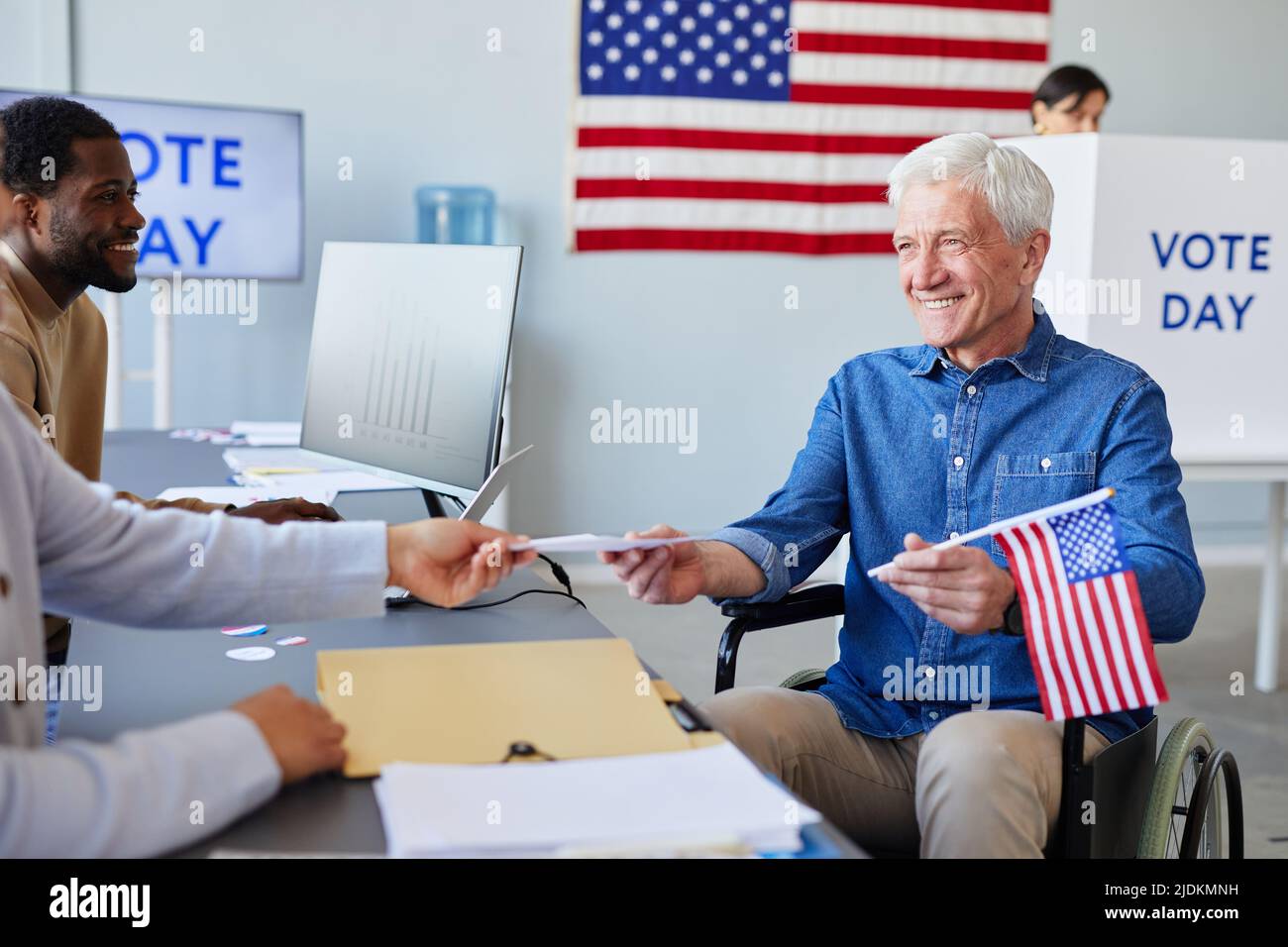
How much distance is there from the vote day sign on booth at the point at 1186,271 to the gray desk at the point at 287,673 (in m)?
2.54

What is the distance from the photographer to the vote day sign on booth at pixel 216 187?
405 centimetres

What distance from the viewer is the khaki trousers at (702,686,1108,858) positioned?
4.57 feet

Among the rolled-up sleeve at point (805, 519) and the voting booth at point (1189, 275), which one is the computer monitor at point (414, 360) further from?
the voting booth at point (1189, 275)

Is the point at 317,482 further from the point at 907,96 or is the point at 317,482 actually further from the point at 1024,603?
the point at 907,96

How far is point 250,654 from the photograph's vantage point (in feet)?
4.47

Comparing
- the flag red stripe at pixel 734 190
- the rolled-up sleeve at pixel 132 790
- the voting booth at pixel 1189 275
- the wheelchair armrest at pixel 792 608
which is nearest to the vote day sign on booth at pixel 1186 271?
the voting booth at pixel 1189 275

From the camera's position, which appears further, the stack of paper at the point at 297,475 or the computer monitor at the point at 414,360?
the stack of paper at the point at 297,475

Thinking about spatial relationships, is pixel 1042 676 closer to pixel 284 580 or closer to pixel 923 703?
pixel 923 703

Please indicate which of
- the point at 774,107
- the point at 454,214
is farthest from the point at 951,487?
the point at 774,107

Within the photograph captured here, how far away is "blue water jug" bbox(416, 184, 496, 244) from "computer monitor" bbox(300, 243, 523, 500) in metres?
2.50

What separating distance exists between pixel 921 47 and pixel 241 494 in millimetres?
4026
